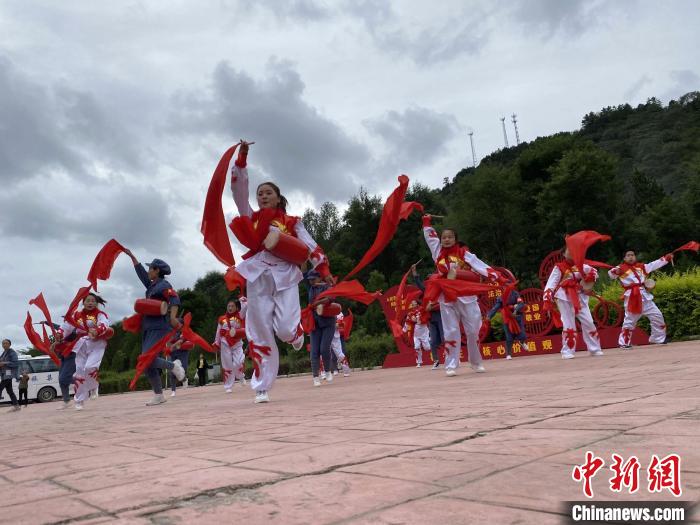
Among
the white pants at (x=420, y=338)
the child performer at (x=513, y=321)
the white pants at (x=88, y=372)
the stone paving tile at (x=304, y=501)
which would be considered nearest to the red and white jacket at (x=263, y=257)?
the stone paving tile at (x=304, y=501)

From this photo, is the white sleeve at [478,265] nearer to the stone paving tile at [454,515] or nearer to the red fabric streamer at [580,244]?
the red fabric streamer at [580,244]

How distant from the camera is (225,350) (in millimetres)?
12969

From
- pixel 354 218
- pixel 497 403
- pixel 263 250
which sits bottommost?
pixel 497 403

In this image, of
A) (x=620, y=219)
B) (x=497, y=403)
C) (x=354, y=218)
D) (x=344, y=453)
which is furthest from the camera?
(x=354, y=218)

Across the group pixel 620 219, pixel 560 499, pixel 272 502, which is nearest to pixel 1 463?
pixel 272 502

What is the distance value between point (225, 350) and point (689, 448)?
11.7 metres

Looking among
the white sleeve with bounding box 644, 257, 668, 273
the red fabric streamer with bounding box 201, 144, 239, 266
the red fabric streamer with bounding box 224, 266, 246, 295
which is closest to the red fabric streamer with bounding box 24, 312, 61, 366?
the red fabric streamer with bounding box 224, 266, 246, 295

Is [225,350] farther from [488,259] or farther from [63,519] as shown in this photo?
[488,259]

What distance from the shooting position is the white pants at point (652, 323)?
11.5 meters

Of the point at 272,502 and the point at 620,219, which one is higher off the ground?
the point at 620,219

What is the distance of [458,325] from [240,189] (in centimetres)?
352

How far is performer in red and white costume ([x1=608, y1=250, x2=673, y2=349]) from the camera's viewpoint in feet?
36.9

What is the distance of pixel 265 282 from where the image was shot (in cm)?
574

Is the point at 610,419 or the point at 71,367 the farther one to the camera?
the point at 71,367
